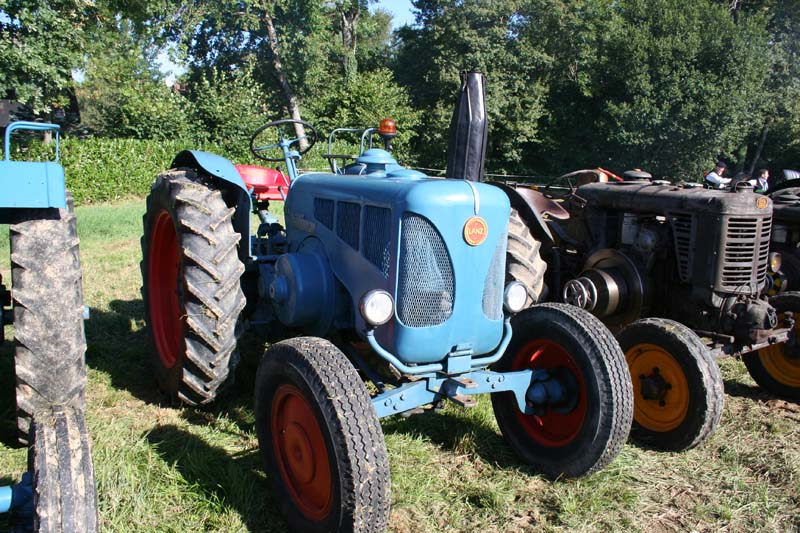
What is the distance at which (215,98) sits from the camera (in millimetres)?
19672

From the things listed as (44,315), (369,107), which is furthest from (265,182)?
(369,107)

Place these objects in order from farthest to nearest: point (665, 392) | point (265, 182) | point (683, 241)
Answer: point (265, 182), point (683, 241), point (665, 392)

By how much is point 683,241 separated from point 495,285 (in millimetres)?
2173

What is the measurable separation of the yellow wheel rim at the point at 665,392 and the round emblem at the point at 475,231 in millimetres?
1562

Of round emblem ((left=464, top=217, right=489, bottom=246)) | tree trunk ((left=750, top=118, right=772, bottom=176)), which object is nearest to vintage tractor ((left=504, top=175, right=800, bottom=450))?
round emblem ((left=464, top=217, right=489, bottom=246))

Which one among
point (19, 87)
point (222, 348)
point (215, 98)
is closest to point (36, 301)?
point (222, 348)

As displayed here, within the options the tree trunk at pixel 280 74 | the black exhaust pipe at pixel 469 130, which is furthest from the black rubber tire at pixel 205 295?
the tree trunk at pixel 280 74

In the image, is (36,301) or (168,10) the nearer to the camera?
(36,301)

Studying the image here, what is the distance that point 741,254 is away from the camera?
404cm

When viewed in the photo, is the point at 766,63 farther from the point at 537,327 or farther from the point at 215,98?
the point at 537,327

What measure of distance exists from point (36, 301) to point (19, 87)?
1636cm

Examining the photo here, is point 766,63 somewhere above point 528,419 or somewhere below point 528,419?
above

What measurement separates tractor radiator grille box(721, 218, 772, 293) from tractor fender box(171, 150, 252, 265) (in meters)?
2.96

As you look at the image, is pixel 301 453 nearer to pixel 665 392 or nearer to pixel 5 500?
pixel 5 500
